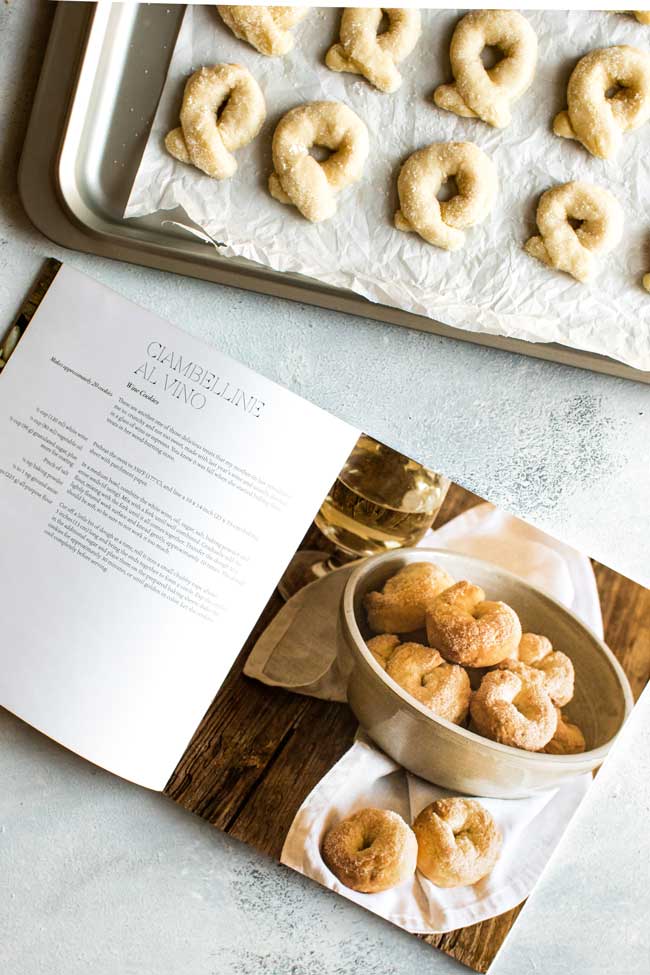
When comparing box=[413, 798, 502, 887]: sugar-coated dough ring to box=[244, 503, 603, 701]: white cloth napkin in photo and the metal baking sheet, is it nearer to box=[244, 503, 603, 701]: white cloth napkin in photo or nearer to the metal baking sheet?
box=[244, 503, 603, 701]: white cloth napkin in photo

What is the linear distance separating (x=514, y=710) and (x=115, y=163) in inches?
20.4

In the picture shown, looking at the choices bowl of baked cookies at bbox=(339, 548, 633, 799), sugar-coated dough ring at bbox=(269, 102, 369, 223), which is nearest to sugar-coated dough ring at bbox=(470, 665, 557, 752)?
bowl of baked cookies at bbox=(339, 548, 633, 799)

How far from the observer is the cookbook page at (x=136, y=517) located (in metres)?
0.63

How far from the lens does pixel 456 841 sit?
0.61 metres

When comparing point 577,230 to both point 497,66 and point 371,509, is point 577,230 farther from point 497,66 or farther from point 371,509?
point 371,509

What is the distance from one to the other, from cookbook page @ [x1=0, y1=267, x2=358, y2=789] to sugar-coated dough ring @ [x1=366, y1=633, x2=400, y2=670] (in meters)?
0.09

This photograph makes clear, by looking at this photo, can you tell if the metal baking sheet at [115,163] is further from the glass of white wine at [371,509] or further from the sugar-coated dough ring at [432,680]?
the sugar-coated dough ring at [432,680]

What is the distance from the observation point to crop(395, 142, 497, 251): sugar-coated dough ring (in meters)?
0.60

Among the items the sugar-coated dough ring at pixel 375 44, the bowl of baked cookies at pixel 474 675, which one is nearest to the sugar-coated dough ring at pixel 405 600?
the bowl of baked cookies at pixel 474 675

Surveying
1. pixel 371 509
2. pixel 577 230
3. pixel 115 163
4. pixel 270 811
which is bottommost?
pixel 270 811

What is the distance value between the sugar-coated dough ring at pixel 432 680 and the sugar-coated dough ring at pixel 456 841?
0.07 meters

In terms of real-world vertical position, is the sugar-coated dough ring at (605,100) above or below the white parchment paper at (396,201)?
above

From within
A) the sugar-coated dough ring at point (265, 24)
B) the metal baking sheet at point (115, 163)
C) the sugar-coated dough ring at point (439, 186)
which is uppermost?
the sugar-coated dough ring at point (265, 24)

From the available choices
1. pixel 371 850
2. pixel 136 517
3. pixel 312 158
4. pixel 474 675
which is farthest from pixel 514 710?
pixel 312 158
